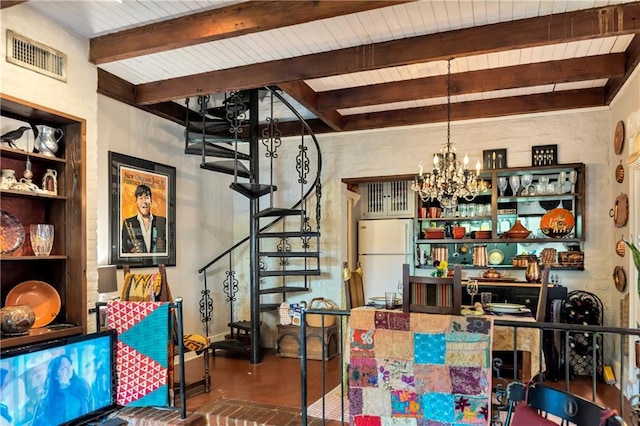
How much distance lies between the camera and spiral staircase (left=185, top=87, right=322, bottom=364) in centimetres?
473

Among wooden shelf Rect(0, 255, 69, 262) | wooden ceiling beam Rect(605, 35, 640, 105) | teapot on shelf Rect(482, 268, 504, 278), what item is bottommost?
teapot on shelf Rect(482, 268, 504, 278)

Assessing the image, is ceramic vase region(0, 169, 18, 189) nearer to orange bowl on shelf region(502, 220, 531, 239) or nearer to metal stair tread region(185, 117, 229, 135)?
metal stair tread region(185, 117, 229, 135)

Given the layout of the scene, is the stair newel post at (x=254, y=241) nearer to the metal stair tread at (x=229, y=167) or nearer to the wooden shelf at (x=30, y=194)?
the metal stair tread at (x=229, y=167)

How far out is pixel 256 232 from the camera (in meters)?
5.00

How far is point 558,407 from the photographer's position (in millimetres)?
1627

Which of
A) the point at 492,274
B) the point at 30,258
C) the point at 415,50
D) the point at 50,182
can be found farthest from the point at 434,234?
the point at 30,258

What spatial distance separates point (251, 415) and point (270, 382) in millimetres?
944

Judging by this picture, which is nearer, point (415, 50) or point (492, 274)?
point (415, 50)

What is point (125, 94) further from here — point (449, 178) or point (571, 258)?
point (571, 258)

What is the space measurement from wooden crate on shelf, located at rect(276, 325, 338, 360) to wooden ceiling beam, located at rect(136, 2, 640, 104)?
2766 mm

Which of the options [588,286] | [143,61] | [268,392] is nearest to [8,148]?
[143,61]

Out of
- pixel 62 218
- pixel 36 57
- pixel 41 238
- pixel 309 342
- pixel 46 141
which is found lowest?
pixel 309 342

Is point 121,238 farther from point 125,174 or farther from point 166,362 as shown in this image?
point 166,362

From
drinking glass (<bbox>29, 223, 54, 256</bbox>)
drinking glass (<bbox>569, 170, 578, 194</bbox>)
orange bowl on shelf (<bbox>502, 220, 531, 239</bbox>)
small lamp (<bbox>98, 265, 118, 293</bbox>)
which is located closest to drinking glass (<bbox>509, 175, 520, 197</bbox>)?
orange bowl on shelf (<bbox>502, 220, 531, 239</bbox>)
